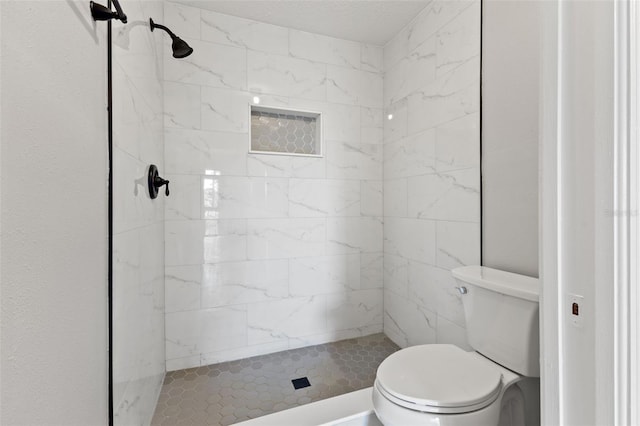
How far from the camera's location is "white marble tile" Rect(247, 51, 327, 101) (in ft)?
6.88

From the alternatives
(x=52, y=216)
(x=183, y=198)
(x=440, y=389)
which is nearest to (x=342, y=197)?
(x=183, y=198)

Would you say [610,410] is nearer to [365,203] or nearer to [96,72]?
[96,72]

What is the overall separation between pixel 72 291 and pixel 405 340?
2050 millimetres

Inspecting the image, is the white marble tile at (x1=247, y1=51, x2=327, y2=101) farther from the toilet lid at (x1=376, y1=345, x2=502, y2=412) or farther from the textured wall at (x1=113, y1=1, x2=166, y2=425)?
the toilet lid at (x1=376, y1=345, x2=502, y2=412)

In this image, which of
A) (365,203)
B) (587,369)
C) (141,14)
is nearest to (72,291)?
(587,369)

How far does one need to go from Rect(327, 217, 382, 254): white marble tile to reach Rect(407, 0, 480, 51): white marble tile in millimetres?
1342

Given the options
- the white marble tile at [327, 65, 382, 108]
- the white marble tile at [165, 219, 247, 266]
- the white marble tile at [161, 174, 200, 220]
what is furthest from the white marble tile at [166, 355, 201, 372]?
the white marble tile at [327, 65, 382, 108]

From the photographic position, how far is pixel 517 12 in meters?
1.36

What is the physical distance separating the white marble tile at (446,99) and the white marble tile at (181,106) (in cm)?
150

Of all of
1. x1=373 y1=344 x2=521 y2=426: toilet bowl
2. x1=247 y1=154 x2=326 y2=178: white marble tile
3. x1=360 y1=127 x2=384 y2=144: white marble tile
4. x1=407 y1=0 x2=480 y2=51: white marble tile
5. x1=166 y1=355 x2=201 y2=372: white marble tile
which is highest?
x1=407 y1=0 x2=480 y2=51: white marble tile

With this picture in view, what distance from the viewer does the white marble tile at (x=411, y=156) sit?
192 cm

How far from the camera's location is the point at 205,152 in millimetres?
1992

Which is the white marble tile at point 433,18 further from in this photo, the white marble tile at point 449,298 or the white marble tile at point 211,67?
the white marble tile at point 449,298

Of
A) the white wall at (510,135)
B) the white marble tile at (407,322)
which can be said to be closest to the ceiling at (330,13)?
the white wall at (510,135)
